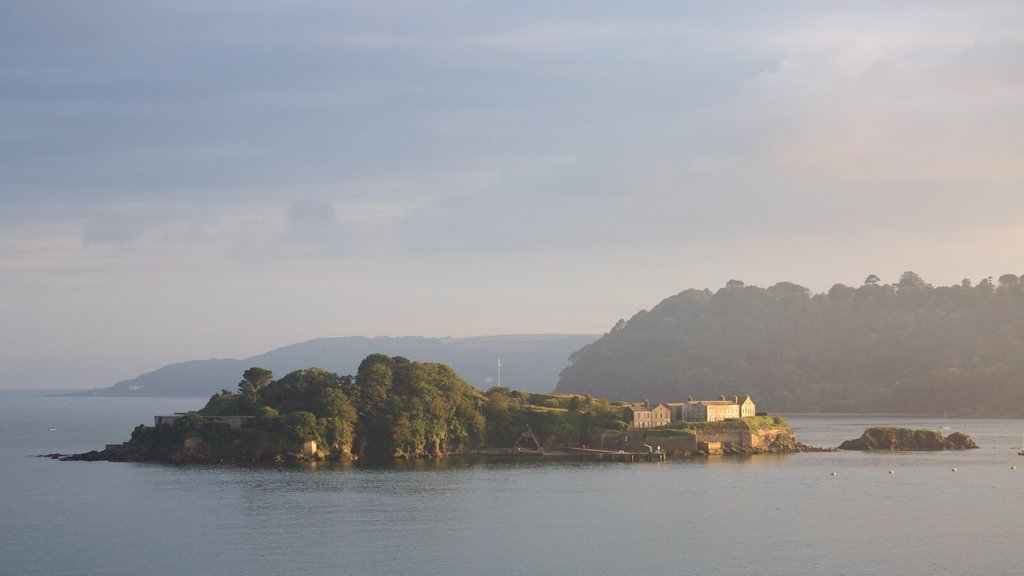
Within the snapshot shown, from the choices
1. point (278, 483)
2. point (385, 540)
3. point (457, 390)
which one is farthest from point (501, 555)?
point (457, 390)

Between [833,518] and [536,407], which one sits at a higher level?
[536,407]

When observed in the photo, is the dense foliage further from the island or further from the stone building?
the stone building

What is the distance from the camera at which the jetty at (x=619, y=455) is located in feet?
420

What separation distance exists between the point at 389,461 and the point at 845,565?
64675 mm

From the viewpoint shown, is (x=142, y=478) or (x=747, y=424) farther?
(x=747, y=424)

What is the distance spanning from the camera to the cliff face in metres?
146

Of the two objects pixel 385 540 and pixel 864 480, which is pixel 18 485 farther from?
pixel 864 480

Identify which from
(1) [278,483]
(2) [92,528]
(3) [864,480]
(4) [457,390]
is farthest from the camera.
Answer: (4) [457,390]

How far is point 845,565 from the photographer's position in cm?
6538

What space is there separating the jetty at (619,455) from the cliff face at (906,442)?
30.7 meters

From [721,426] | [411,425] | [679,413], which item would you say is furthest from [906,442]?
[411,425]

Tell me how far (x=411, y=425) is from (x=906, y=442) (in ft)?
210

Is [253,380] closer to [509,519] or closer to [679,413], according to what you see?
[679,413]

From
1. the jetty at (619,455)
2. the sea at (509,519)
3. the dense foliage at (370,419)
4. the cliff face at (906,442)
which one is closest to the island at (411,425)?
the dense foliage at (370,419)
